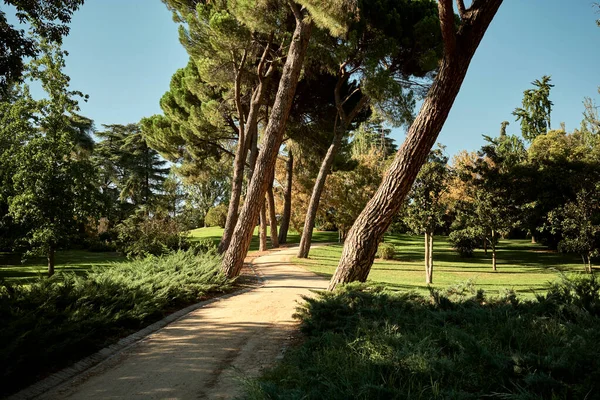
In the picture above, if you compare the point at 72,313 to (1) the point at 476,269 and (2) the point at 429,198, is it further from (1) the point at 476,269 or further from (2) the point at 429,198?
(1) the point at 476,269

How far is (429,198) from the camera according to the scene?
1393cm

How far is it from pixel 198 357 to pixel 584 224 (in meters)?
18.7

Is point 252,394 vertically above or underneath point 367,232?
underneath

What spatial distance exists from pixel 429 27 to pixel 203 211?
45.9m

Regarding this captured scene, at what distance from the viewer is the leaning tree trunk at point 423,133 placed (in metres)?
5.80

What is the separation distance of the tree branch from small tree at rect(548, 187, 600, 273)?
51.0 feet

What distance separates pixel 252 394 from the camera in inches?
98.0

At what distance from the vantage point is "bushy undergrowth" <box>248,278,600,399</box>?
2.23 meters

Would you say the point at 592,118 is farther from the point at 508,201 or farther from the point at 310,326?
the point at 310,326

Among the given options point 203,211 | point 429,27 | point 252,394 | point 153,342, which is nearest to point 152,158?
point 203,211

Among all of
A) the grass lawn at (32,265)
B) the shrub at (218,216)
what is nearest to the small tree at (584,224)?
the grass lawn at (32,265)

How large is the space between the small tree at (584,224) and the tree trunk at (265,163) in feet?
49.5

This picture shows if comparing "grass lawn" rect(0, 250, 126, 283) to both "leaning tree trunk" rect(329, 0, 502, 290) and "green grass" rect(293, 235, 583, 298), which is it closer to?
"green grass" rect(293, 235, 583, 298)

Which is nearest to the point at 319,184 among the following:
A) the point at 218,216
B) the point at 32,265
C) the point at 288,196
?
the point at 288,196
